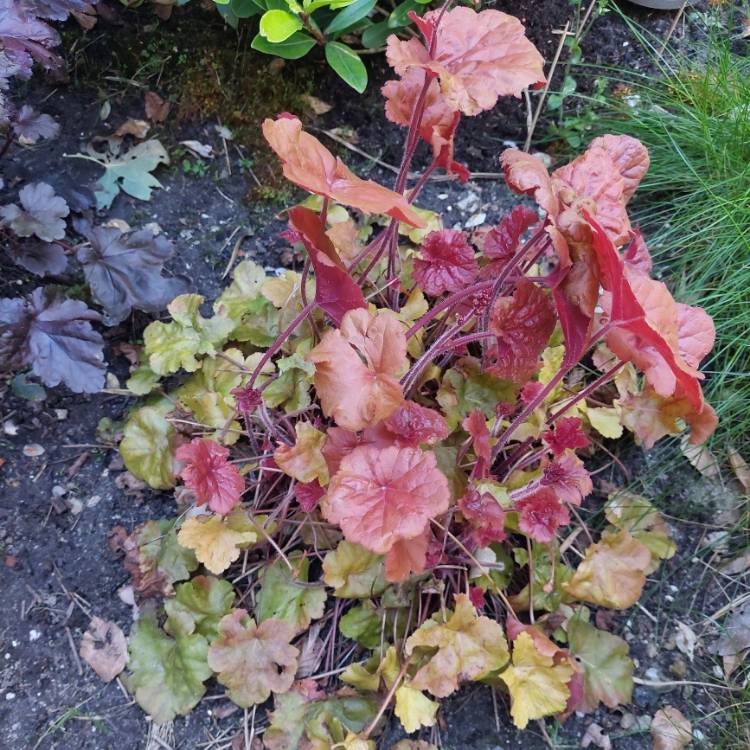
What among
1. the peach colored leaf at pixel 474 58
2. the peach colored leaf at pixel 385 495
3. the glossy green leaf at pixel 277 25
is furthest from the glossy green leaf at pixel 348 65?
the peach colored leaf at pixel 385 495

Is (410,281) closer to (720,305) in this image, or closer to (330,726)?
(720,305)

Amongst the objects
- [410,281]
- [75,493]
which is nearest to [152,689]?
[75,493]

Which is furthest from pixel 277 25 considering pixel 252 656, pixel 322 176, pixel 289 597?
pixel 252 656

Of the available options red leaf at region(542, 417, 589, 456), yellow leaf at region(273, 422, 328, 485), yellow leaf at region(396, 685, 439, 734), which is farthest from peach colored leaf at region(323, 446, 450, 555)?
yellow leaf at region(396, 685, 439, 734)

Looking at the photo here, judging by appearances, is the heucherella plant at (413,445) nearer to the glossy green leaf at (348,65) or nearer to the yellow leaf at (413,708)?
the yellow leaf at (413,708)

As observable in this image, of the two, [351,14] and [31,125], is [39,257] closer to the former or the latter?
[31,125]

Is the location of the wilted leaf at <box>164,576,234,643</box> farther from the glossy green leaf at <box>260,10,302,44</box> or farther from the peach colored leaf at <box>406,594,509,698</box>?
the glossy green leaf at <box>260,10,302,44</box>
